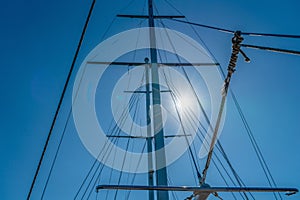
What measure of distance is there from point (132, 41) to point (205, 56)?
2.88m

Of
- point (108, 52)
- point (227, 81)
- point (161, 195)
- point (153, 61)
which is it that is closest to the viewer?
point (227, 81)

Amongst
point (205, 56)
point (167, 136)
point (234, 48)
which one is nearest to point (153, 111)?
point (234, 48)

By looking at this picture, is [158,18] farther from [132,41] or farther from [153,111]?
[153,111]

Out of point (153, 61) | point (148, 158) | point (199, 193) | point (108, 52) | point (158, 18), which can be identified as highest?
point (158, 18)

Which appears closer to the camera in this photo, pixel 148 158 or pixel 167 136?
pixel 148 158

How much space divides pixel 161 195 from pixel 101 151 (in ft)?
15.9

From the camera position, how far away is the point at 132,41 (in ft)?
37.0

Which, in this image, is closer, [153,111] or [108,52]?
[153,111]

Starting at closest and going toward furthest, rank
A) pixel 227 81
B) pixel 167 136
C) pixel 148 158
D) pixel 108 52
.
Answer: pixel 227 81 → pixel 108 52 → pixel 148 158 → pixel 167 136

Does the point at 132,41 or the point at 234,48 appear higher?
the point at 132,41

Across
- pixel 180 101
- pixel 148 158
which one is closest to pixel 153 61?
pixel 180 101

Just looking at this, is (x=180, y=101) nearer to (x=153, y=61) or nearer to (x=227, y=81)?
(x=153, y=61)

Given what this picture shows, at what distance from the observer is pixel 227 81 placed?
4.94 meters

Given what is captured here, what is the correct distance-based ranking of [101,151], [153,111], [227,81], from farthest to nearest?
1. [101,151]
2. [153,111]
3. [227,81]
